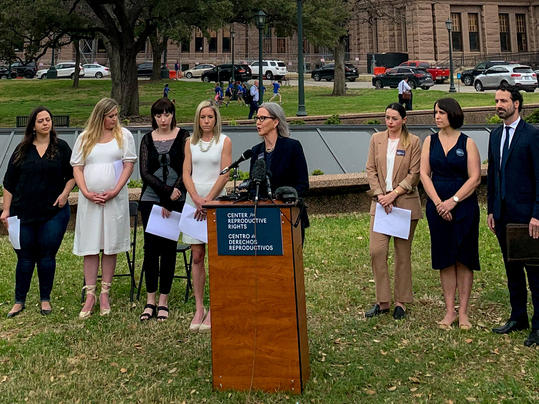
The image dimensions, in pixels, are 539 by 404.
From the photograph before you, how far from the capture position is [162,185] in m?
6.84

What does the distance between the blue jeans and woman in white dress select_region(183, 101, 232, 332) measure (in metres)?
1.66

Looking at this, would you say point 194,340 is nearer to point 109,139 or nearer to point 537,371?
point 109,139

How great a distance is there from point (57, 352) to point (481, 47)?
6895 cm

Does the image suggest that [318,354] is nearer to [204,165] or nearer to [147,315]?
[147,315]

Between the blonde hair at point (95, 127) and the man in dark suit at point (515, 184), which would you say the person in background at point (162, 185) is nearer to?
the blonde hair at point (95, 127)

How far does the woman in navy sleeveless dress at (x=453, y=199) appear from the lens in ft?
20.8

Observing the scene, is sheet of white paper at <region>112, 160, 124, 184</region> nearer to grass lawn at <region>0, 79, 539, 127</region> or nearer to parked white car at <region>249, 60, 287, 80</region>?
grass lawn at <region>0, 79, 539, 127</region>

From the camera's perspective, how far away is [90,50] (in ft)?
260

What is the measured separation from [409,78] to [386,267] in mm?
40571

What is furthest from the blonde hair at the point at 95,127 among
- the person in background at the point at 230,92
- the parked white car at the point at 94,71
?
the parked white car at the point at 94,71

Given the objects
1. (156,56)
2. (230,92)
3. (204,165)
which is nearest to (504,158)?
(204,165)

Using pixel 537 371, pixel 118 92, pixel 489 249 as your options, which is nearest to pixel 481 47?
pixel 118 92

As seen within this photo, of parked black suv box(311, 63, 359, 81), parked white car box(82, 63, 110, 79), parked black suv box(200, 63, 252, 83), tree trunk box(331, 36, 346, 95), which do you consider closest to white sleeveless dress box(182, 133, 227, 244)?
tree trunk box(331, 36, 346, 95)

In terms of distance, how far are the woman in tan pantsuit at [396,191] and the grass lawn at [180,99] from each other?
69.8 ft
